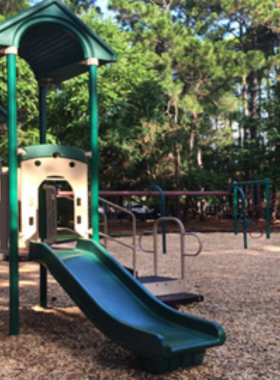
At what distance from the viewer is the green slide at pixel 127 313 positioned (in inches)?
137

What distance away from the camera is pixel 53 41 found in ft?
17.5

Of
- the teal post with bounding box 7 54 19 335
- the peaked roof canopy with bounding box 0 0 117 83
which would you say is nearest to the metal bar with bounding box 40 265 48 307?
the teal post with bounding box 7 54 19 335

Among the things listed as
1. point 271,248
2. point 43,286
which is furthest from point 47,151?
point 271,248

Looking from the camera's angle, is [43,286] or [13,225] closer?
[13,225]

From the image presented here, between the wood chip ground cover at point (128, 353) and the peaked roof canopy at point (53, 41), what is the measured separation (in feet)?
8.90

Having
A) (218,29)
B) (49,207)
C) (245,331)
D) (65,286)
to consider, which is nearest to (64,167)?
(49,207)

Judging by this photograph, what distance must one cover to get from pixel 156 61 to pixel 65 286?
58.8ft

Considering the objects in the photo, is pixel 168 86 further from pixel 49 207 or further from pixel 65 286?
pixel 65 286

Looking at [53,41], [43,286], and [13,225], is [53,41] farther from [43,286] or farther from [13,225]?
[43,286]

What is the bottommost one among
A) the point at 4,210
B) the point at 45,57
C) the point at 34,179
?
the point at 4,210

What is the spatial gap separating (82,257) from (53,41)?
233 cm

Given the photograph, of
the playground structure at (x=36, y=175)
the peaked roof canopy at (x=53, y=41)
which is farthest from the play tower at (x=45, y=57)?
the playground structure at (x=36, y=175)

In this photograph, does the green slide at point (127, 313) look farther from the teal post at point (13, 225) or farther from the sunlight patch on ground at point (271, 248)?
the sunlight patch on ground at point (271, 248)

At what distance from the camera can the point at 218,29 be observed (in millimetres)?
26219
